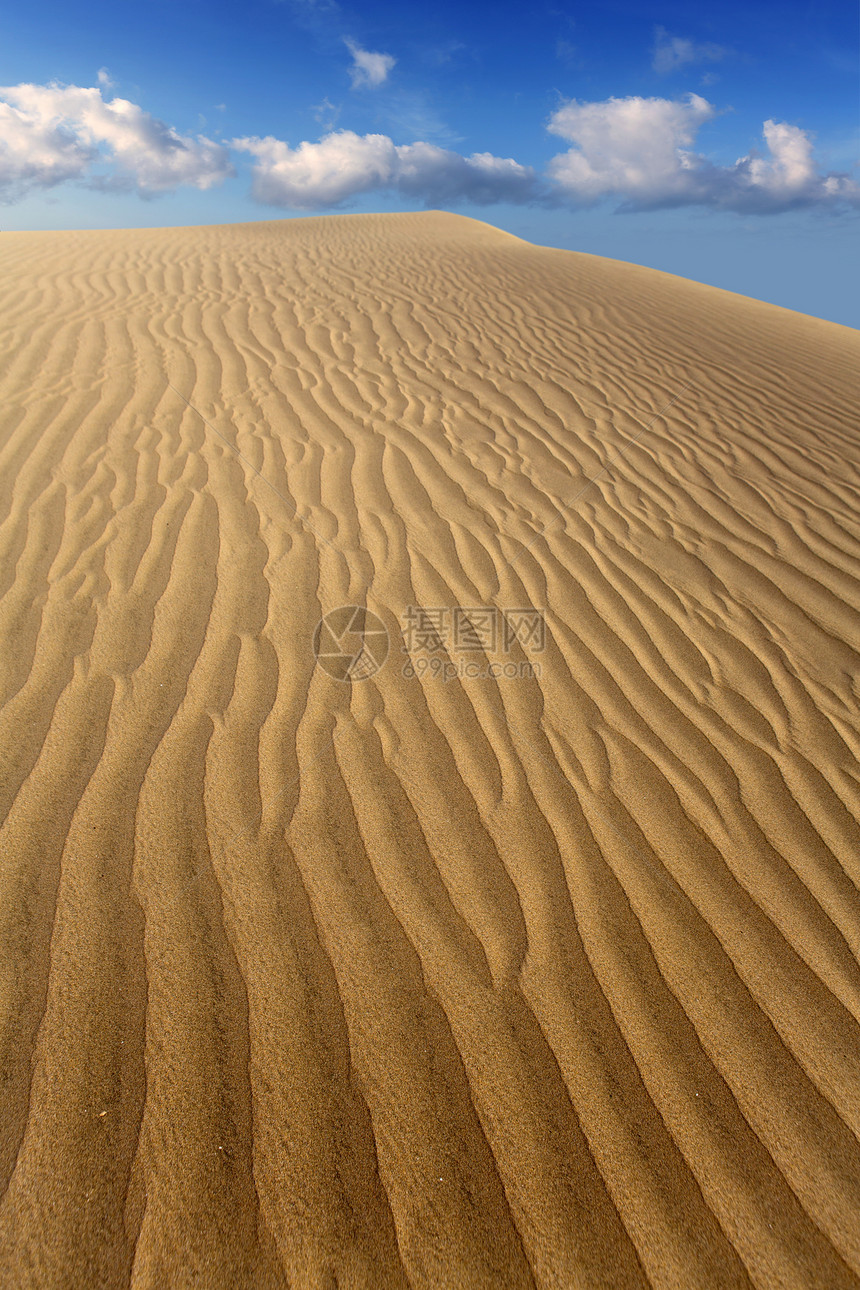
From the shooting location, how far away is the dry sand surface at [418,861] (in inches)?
54.2

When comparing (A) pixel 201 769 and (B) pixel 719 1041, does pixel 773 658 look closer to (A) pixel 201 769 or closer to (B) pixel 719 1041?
(B) pixel 719 1041

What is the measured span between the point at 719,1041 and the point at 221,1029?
4.07ft

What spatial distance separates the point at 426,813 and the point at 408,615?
3.91 feet

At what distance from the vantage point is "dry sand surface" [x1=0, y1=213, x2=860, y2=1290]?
4.51ft

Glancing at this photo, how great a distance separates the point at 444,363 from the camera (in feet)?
20.6

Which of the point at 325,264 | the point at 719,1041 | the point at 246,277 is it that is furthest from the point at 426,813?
the point at 325,264

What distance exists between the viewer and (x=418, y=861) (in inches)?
82.0

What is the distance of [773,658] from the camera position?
306cm

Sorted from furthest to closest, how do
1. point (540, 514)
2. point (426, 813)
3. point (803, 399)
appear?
point (803, 399) → point (540, 514) → point (426, 813)

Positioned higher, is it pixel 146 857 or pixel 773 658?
pixel 773 658

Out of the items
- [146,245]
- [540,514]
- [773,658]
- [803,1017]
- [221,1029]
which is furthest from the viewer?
[146,245]

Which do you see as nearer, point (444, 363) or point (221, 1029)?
point (221, 1029)

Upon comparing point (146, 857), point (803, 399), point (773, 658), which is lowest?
point (146, 857)

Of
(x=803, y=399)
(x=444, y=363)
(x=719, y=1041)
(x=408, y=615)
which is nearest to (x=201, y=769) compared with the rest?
(x=408, y=615)
